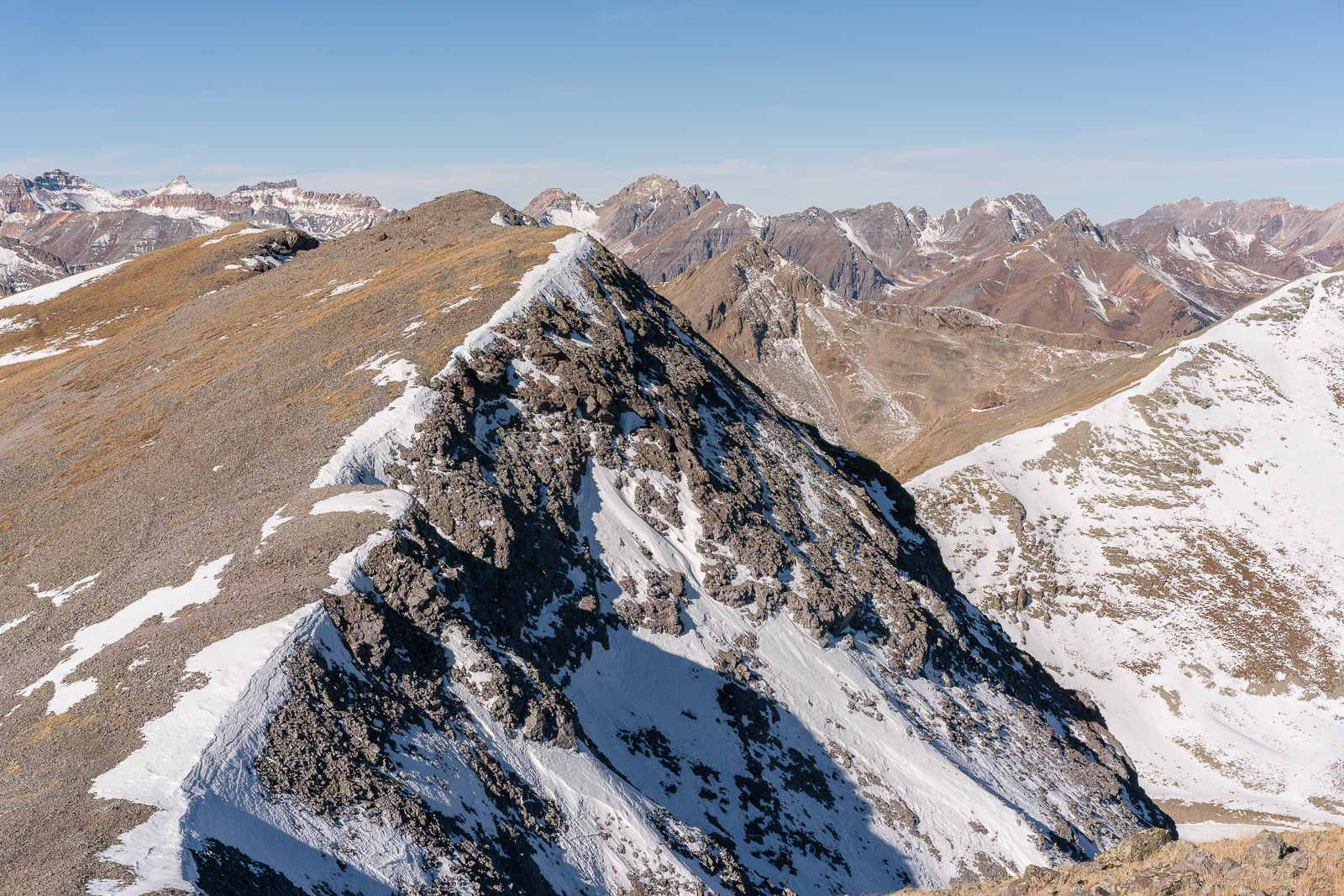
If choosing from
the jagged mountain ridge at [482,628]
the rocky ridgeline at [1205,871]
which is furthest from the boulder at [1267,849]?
the jagged mountain ridge at [482,628]

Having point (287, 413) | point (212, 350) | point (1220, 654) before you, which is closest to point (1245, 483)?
point (1220, 654)

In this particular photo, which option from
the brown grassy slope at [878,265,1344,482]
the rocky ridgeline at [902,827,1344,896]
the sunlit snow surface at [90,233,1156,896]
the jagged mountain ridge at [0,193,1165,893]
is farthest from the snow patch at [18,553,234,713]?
the brown grassy slope at [878,265,1344,482]

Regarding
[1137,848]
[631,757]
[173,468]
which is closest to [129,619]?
[173,468]

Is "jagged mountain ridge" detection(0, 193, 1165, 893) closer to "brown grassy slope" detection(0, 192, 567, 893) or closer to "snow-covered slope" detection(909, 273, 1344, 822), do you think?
"brown grassy slope" detection(0, 192, 567, 893)

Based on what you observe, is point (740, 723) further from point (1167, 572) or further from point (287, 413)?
point (1167, 572)

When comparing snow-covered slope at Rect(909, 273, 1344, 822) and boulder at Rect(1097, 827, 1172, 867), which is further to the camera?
snow-covered slope at Rect(909, 273, 1344, 822)

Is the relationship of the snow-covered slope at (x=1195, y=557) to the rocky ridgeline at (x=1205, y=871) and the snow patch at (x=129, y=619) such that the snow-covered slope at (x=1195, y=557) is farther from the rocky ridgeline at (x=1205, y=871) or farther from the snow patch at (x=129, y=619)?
the snow patch at (x=129, y=619)
